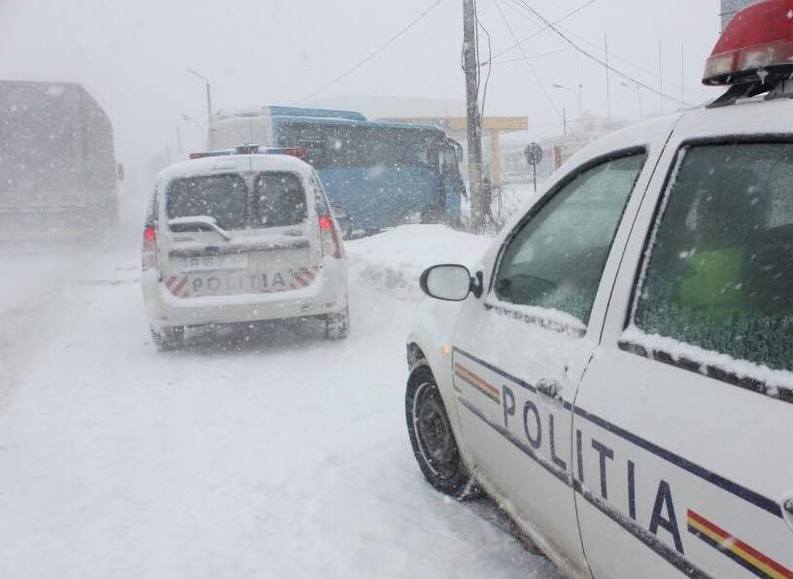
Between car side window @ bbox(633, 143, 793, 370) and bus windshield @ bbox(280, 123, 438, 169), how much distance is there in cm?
1708

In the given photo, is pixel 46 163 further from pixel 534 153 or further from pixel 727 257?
pixel 727 257

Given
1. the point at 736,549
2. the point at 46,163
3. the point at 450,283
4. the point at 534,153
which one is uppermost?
the point at 46,163

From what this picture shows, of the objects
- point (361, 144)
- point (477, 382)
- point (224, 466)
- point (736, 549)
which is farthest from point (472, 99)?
point (736, 549)

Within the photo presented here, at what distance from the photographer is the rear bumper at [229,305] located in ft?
21.2

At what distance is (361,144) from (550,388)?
17.9m

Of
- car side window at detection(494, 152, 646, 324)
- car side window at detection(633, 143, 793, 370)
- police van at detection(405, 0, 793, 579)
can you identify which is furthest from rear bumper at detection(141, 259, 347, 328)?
car side window at detection(633, 143, 793, 370)

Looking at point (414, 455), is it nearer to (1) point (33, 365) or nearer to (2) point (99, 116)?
(1) point (33, 365)

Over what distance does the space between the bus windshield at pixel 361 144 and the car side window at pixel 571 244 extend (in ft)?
52.8

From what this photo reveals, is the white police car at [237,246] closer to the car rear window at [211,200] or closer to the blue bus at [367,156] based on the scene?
the car rear window at [211,200]

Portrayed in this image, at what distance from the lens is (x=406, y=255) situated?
9.52 m

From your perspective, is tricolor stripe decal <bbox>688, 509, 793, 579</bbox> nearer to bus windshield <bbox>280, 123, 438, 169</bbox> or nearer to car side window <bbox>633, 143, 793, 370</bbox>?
car side window <bbox>633, 143, 793, 370</bbox>

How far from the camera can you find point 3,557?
3162 millimetres

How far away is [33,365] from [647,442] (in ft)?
20.2

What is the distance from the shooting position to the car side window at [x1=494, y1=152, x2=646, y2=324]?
2.26m
